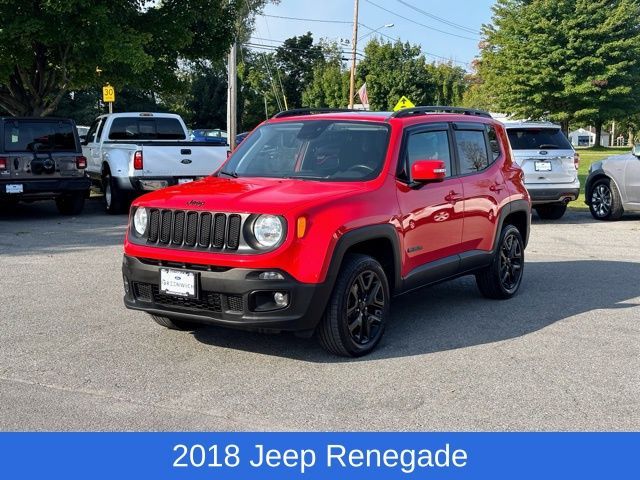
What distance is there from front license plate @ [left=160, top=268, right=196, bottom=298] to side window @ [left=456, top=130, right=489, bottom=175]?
2907mm

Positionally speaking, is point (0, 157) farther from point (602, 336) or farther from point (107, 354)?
point (602, 336)

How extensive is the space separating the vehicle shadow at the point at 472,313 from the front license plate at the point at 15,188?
340 inches

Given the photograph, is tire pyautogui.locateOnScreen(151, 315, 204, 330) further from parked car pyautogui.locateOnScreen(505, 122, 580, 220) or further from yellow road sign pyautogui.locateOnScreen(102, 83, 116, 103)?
yellow road sign pyautogui.locateOnScreen(102, 83, 116, 103)

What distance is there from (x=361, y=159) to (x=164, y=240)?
169 cm

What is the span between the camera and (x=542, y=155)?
13719 mm

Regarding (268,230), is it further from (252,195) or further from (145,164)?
(145,164)

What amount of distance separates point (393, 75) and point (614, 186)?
51660 millimetres

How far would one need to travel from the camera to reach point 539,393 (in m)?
4.87

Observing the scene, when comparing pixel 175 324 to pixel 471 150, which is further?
pixel 471 150

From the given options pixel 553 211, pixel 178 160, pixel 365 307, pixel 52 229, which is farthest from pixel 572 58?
pixel 365 307

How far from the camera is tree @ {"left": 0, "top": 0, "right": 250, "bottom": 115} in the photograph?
16.4 metres

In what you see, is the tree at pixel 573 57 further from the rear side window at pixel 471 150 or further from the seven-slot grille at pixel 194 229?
the seven-slot grille at pixel 194 229

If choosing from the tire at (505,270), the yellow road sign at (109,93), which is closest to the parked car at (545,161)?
the tire at (505,270)

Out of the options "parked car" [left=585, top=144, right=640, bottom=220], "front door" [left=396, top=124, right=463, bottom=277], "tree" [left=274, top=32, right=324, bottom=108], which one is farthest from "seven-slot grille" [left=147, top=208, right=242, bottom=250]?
"tree" [left=274, top=32, right=324, bottom=108]
